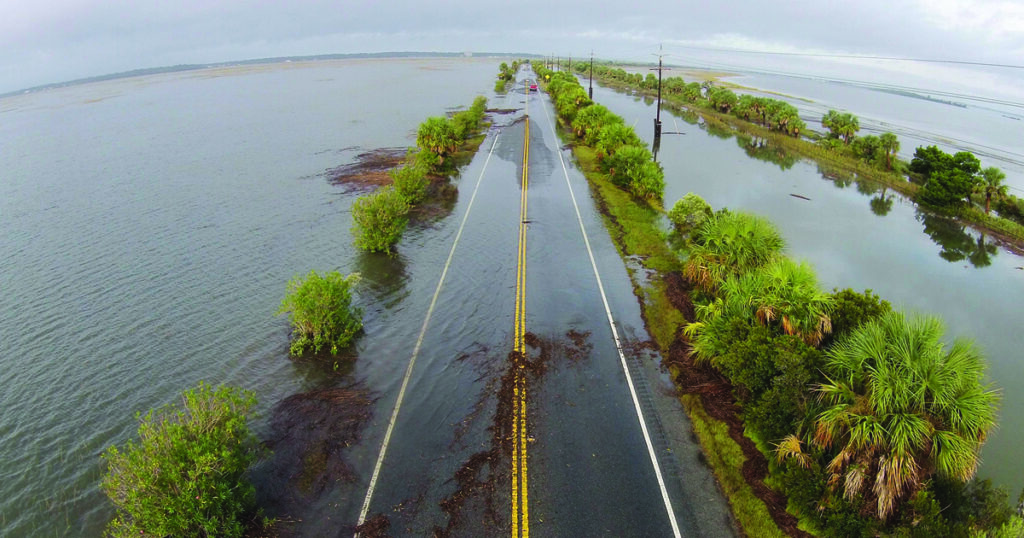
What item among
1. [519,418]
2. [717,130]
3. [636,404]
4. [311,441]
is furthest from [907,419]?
[717,130]

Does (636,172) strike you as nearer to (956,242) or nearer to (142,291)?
(956,242)

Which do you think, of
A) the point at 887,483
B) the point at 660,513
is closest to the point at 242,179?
the point at 660,513

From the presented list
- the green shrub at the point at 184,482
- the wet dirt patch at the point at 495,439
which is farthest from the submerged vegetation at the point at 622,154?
the green shrub at the point at 184,482

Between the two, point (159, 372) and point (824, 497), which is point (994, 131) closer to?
point (824, 497)

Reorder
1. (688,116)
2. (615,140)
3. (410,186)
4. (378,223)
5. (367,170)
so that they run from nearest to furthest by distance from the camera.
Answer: (378,223) → (410,186) → (615,140) → (367,170) → (688,116)

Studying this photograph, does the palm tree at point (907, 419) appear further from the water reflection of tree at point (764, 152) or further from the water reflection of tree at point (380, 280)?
the water reflection of tree at point (764, 152)

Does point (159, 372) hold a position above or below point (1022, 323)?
above

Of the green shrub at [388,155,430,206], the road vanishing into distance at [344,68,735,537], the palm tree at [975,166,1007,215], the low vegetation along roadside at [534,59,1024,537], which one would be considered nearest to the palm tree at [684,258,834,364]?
the low vegetation along roadside at [534,59,1024,537]
